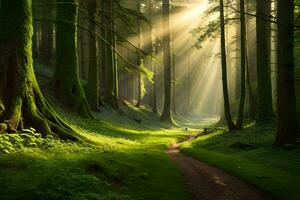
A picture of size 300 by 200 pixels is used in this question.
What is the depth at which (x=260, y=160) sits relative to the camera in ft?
50.2

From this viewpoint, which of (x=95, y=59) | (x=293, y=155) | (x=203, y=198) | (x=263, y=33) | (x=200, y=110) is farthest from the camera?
(x=200, y=110)

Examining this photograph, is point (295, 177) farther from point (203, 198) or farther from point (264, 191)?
point (203, 198)

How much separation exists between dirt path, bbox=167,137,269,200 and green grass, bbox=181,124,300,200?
354mm

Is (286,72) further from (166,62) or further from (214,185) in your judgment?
(166,62)

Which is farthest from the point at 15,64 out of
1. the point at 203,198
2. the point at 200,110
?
the point at 200,110

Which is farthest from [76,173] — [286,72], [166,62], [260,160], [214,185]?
[166,62]

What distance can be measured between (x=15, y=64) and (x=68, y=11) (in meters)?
9.88

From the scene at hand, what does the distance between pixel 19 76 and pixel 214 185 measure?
675 cm

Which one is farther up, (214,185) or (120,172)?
(120,172)

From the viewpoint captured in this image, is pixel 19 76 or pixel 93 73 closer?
pixel 19 76

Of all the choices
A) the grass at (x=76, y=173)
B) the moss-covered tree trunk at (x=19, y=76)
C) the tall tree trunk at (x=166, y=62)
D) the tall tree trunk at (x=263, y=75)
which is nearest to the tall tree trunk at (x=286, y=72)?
the grass at (x=76, y=173)

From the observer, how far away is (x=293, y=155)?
14.4 metres

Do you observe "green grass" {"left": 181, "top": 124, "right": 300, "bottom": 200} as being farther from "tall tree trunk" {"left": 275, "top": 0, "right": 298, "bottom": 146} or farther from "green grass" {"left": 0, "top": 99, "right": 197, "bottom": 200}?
"green grass" {"left": 0, "top": 99, "right": 197, "bottom": 200}

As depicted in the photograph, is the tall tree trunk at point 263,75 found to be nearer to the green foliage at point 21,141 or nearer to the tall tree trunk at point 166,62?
the green foliage at point 21,141
